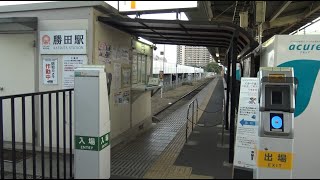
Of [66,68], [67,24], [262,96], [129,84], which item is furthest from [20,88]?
[262,96]

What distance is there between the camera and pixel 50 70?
21.3ft

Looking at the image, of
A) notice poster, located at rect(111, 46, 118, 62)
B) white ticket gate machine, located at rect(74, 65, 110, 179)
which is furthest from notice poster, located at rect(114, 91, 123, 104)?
white ticket gate machine, located at rect(74, 65, 110, 179)

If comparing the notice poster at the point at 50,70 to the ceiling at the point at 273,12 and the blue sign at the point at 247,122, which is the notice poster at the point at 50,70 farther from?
the ceiling at the point at 273,12

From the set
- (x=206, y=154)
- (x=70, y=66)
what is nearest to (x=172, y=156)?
(x=206, y=154)

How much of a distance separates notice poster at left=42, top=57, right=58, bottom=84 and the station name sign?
0.15 metres

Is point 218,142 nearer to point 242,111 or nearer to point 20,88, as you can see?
point 242,111

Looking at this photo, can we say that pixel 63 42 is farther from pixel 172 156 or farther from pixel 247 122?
pixel 247 122

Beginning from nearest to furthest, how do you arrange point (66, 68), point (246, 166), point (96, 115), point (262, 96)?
1. point (262, 96)
2. point (96, 115)
3. point (246, 166)
4. point (66, 68)

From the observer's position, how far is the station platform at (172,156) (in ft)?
18.1

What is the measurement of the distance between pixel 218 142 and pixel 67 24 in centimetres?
427

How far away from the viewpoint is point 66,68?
6.38 metres

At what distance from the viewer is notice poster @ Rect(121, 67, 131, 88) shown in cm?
779

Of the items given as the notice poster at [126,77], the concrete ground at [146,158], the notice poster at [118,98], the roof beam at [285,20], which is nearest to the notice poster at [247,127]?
the concrete ground at [146,158]

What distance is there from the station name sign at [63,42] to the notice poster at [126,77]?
1692 mm
